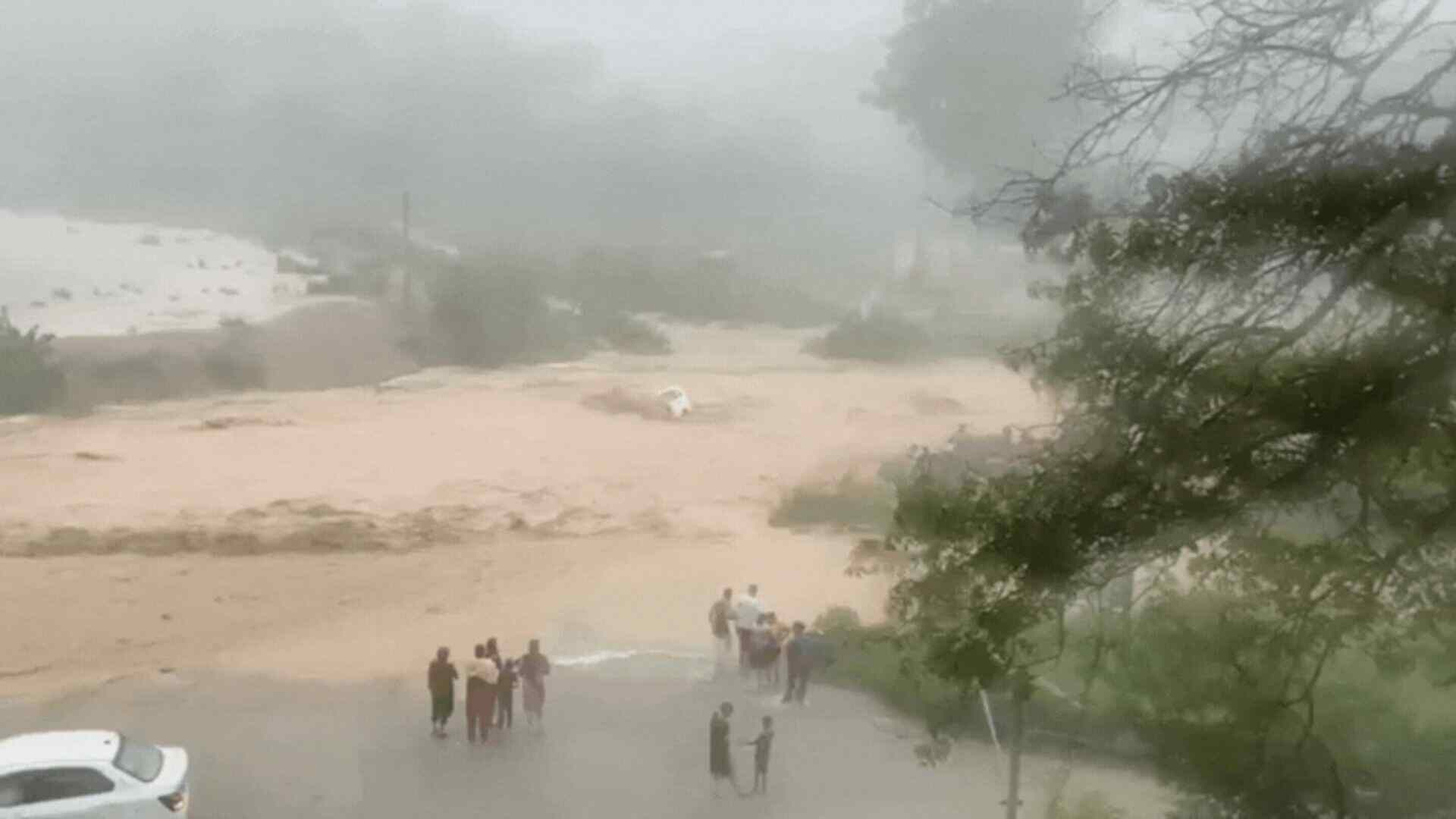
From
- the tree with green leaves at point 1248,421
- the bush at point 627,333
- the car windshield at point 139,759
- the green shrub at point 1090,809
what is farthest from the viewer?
the bush at point 627,333

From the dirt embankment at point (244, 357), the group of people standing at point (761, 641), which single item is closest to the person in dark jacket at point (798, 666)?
the group of people standing at point (761, 641)

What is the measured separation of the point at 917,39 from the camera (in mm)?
2398

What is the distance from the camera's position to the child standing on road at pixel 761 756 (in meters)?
2.51

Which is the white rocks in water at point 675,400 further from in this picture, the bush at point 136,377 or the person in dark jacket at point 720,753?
the bush at point 136,377

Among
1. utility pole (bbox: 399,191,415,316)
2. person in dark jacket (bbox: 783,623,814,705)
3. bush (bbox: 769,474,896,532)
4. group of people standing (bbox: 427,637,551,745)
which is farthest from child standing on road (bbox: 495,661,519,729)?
utility pole (bbox: 399,191,415,316)

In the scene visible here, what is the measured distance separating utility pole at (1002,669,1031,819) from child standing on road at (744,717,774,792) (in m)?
0.45

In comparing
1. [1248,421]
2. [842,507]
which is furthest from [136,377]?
[1248,421]

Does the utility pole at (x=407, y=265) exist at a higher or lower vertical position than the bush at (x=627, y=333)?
higher

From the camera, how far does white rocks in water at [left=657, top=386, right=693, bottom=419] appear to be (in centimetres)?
378

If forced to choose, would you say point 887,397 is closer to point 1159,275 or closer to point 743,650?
point 743,650

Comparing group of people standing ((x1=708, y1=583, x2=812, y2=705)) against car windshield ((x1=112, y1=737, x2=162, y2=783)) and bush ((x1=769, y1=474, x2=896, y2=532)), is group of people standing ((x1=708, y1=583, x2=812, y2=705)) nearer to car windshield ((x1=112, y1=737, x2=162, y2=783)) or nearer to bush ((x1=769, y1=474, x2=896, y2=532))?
bush ((x1=769, y1=474, x2=896, y2=532))

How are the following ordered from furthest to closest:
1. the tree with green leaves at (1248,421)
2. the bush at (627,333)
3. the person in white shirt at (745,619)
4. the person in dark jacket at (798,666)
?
the bush at (627,333) → the person in white shirt at (745,619) → the person in dark jacket at (798,666) → the tree with green leaves at (1248,421)

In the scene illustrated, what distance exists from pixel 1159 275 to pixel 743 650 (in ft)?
4.60

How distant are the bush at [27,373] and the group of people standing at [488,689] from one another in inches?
65.0
